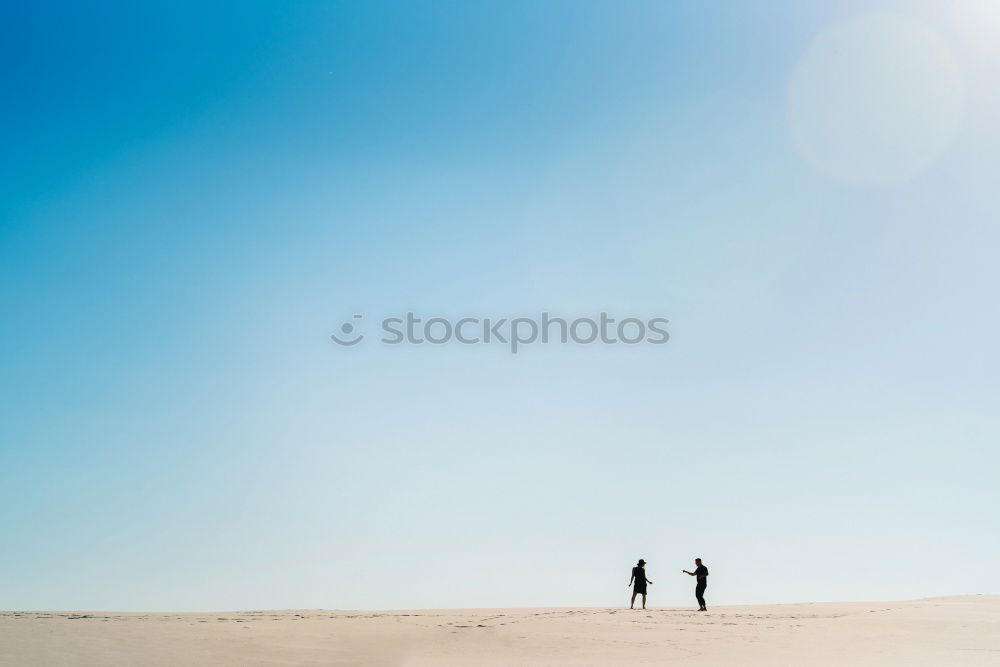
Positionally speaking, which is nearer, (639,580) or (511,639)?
(511,639)

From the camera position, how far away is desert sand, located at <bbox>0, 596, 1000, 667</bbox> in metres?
14.0

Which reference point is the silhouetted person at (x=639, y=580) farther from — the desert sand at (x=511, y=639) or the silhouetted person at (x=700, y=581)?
the desert sand at (x=511, y=639)

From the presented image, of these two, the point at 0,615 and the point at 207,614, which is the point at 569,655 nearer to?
the point at 207,614

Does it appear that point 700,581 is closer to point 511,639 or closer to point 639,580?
point 639,580

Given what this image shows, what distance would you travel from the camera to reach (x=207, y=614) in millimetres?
22359

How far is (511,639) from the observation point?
A: 1655 centimetres

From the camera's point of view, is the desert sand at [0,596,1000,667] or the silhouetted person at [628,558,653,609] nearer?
the desert sand at [0,596,1000,667]

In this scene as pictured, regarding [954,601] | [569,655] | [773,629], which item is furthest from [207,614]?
[954,601]

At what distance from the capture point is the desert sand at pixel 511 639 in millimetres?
14023

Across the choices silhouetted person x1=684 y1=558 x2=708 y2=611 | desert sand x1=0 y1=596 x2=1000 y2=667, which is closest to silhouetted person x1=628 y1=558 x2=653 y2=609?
silhouetted person x1=684 y1=558 x2=708 y2=611

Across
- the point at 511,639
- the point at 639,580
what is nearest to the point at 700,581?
the point at 639,580

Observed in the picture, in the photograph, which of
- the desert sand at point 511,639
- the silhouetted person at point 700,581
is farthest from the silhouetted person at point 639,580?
the desert sand at point 511,639

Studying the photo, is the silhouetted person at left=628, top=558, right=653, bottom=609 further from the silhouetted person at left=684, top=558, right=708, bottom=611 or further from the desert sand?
the desert sand

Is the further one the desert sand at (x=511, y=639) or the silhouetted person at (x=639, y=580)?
the silhouetted person at (x=639, y=580)
